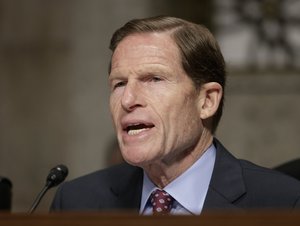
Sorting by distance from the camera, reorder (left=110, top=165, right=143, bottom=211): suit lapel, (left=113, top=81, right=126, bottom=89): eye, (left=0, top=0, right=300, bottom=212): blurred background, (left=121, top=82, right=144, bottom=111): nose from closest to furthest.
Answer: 1. (left=121, top=82, right=144, bottom=111): nose
2. (left=113, top=81, right=126, bottom=89): eye
3. (left=110, top=165, right=143, bottom=211): suit lapel
4. (left=0, top=0, right=300, bottom=212): blurred background

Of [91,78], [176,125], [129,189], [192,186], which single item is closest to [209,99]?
[176,125]

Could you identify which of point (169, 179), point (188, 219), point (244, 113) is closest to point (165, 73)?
point (169, 179)

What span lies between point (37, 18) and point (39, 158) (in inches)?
40.6

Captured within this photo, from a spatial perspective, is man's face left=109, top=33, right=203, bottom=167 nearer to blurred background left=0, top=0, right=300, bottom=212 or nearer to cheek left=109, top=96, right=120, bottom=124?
cheek left=109, top=96, right=120, bottom=124

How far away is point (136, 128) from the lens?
101 inches

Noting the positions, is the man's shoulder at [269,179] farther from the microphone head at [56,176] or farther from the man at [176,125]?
Answer: the microphone head at [56,176]

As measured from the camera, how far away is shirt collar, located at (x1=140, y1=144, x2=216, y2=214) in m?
2.62

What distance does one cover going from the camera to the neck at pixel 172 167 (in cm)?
265

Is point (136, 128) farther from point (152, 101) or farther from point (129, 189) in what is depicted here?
point (129, 189)

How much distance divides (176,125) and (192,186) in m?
0.22

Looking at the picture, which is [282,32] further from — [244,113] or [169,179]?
[169,179]

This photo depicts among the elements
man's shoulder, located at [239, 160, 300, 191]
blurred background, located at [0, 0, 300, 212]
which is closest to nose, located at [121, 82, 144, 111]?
man's shoulder, located at [239, 160, 300, 191]

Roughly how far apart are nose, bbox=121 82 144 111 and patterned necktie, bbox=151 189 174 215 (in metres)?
0.32

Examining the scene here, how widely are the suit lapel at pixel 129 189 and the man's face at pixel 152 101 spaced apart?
20cm
